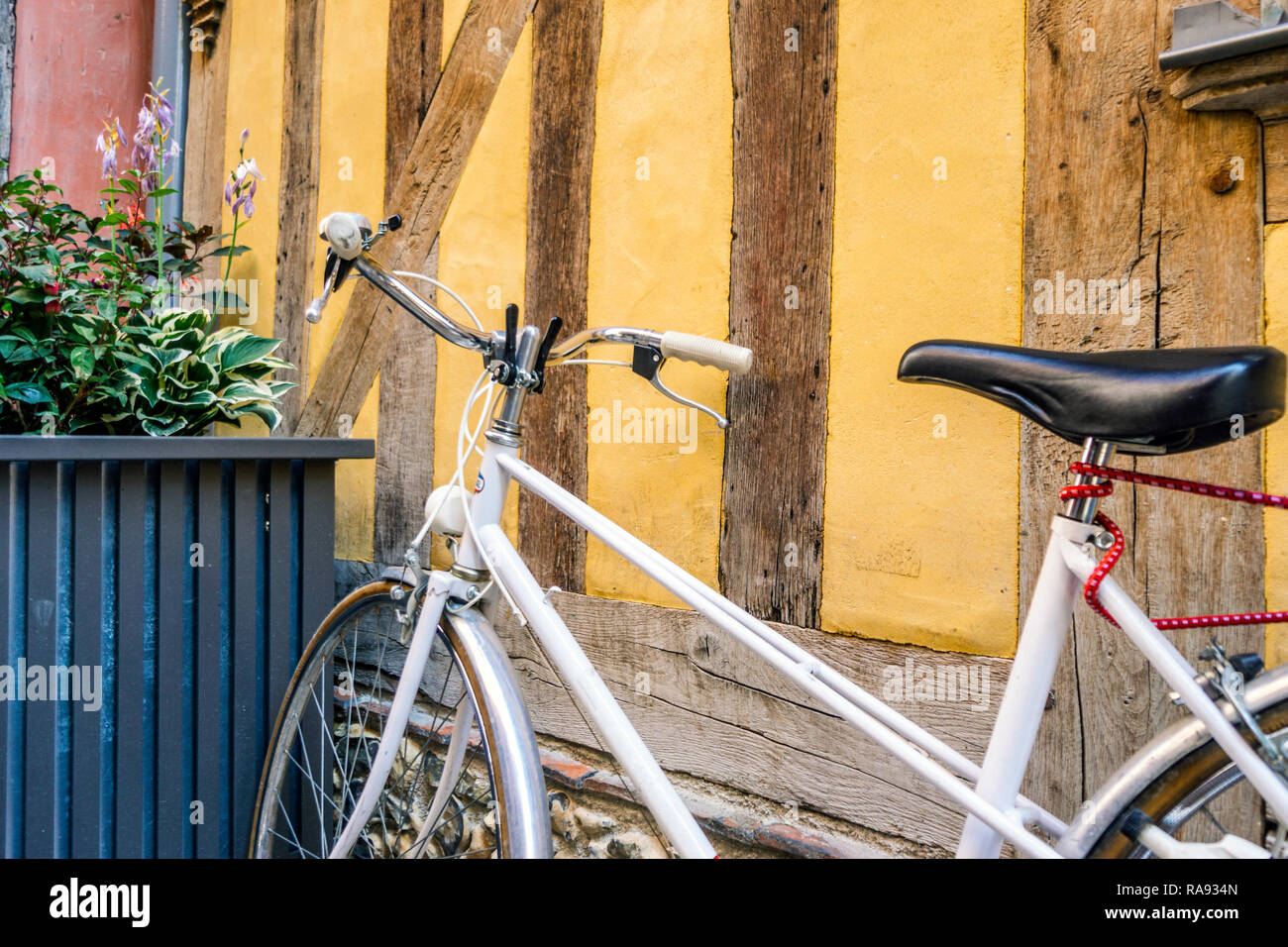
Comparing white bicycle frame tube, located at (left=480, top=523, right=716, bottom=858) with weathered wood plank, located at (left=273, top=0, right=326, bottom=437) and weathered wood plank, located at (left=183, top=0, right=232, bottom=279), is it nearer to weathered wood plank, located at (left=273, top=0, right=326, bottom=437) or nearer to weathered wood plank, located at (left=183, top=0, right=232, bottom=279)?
weathered wood plank, located at (left=273, top=0, right=326, bottom=437)

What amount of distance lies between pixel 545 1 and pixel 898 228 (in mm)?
1031

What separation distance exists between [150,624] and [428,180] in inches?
48.1

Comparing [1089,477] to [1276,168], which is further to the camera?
[1276,168]

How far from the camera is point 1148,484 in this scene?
0.84m

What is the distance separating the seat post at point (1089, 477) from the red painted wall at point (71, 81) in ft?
11.6

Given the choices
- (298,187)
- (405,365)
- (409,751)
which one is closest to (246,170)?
(298,187)

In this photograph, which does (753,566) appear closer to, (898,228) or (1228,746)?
(898,228)

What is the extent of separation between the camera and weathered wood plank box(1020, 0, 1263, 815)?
43.6 inches

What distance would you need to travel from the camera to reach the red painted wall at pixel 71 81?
123 inches

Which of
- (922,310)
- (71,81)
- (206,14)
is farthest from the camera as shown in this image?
(71,81)

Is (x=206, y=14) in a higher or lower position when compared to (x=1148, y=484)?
higher

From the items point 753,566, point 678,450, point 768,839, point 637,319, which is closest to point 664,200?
point 637,319

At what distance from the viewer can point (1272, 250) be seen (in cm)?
108

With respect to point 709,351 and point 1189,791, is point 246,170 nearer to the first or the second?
point 709,351
